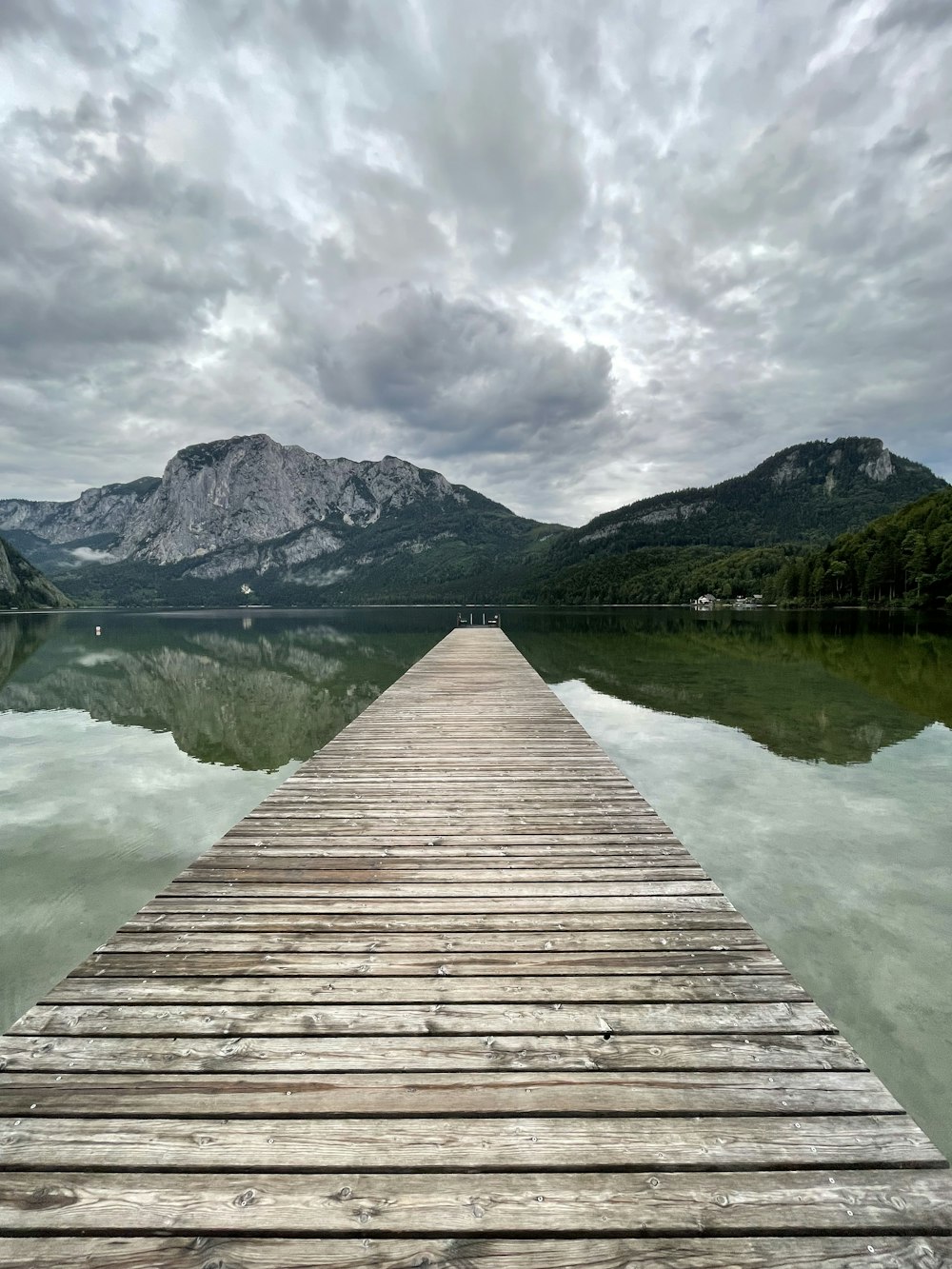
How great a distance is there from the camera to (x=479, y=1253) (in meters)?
1.86

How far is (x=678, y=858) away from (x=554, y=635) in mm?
38060

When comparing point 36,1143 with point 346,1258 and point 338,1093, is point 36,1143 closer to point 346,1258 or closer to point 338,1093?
point 338,1093

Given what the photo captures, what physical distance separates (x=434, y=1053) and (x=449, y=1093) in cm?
26

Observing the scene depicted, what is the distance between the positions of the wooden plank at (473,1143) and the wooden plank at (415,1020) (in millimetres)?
518

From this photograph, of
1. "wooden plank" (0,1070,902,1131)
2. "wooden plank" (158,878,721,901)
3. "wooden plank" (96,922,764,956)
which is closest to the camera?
"wooden plank" (0,1070,902,1131)

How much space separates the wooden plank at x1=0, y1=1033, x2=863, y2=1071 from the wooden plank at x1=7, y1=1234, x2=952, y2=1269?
0.73 m

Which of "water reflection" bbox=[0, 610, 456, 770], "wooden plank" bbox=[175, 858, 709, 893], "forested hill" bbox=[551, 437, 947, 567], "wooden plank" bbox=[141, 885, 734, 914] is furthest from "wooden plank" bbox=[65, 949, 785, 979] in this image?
"forested hill" bbox=[551, 437, 947, 567]

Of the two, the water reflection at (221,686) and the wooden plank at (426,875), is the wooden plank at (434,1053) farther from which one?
the water reflection at (221,686)

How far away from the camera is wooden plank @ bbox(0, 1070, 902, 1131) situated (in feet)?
7.91

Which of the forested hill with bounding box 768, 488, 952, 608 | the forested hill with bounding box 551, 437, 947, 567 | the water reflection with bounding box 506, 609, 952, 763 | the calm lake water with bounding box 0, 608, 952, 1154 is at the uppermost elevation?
the forested hill with bounding box 551, 437, 947, 567

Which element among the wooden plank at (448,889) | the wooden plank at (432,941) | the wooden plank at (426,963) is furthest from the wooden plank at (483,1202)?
the wooden plank at (448,889)

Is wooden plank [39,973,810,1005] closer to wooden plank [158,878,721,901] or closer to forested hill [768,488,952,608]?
wooden plank [158,878,721,901]

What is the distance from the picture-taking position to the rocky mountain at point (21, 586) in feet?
388

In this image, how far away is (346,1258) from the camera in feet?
6.11
